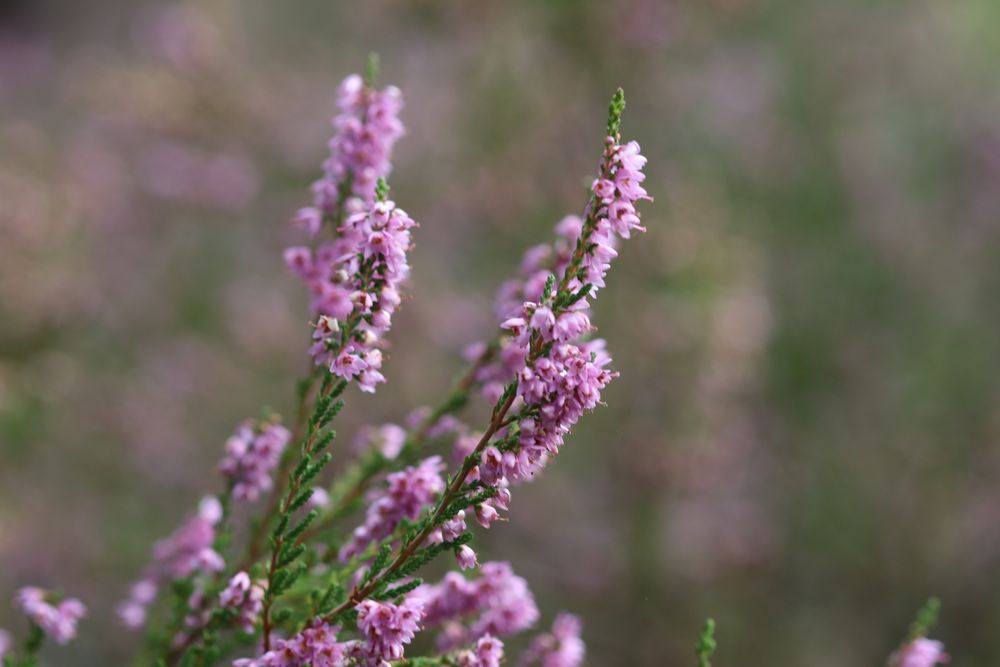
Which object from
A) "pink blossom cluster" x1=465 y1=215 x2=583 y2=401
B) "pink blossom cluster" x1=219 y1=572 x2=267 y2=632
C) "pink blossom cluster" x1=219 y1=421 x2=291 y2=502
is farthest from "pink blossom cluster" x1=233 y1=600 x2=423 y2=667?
"pink blossom cluster" x1=465 y1=215 x2=583 y2=401

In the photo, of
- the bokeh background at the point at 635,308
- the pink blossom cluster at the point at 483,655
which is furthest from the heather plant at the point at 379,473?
the bokeh background at the point at 635,308

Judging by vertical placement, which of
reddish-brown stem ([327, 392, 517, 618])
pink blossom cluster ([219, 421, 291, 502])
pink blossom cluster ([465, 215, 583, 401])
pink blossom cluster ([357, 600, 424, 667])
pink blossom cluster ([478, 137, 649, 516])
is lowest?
pink blossom cluster ([357, 600, 424, 667])

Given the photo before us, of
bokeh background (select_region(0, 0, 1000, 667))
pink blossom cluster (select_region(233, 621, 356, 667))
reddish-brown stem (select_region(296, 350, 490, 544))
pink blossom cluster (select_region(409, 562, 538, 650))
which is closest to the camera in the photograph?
pink blossom cluster (select_region(233, 621, 356, 667))

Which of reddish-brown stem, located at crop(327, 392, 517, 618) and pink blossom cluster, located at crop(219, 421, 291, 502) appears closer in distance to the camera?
reddish-brown stem, located at crop(327, 392, 517, 618)

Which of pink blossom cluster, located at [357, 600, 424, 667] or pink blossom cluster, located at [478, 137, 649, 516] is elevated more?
pink blossom cluster, located at [478, 137, 649, 516]

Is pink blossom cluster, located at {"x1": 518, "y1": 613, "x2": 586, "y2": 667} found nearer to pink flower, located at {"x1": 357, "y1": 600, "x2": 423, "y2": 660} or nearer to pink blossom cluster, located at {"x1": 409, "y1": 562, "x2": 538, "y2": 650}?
pink blossom cluster, located at {"x1": 409, "y1": 562, "x2": 538, "y2": 650}

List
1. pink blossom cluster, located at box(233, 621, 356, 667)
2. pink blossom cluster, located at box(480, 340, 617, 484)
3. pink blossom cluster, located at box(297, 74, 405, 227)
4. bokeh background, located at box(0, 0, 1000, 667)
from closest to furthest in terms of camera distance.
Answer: pink blossom cluster, located at box(480, 340, 617, 484) < pink blossom cluster, located at box(233, 621, 356, 667) < pink blossom cluster, located at box(297, 74, 405, 227) < bokeh background, located at box(0, 0, 1000, 667)

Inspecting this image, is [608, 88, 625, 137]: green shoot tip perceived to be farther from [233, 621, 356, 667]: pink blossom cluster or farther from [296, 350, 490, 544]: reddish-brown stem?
[233, 621, 356, 667]: pink blossom cluster

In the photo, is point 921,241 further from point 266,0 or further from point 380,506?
point 266,0
